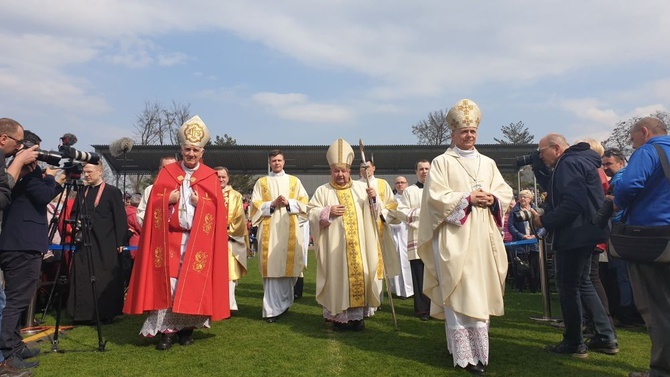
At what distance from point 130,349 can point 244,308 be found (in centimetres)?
283

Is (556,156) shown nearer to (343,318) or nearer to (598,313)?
(598,313)

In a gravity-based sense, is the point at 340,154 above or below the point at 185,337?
above

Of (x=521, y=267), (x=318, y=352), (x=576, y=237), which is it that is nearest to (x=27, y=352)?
(x=318, y=352)

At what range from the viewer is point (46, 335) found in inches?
Result: 237

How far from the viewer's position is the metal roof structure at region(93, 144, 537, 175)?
23219mm

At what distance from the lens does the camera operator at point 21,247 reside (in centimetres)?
450

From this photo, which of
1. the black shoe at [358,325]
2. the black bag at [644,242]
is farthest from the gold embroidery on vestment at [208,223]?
the black bag at [644,242]

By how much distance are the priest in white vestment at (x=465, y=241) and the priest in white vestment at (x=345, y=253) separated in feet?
4.57

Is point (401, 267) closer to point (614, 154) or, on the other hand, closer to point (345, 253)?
point (345, 253)

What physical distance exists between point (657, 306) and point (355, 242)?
11.1ft

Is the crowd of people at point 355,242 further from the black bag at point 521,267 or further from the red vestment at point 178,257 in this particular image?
the black bag at point 521,267

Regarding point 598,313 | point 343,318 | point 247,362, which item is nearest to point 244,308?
point 343,318

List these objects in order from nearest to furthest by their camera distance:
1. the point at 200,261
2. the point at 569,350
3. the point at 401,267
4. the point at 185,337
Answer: the point at 569,350 < the point at 200,261 < the point at 185,337 < the point at 401,267

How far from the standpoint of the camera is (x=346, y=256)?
Result: 20.4 feet
